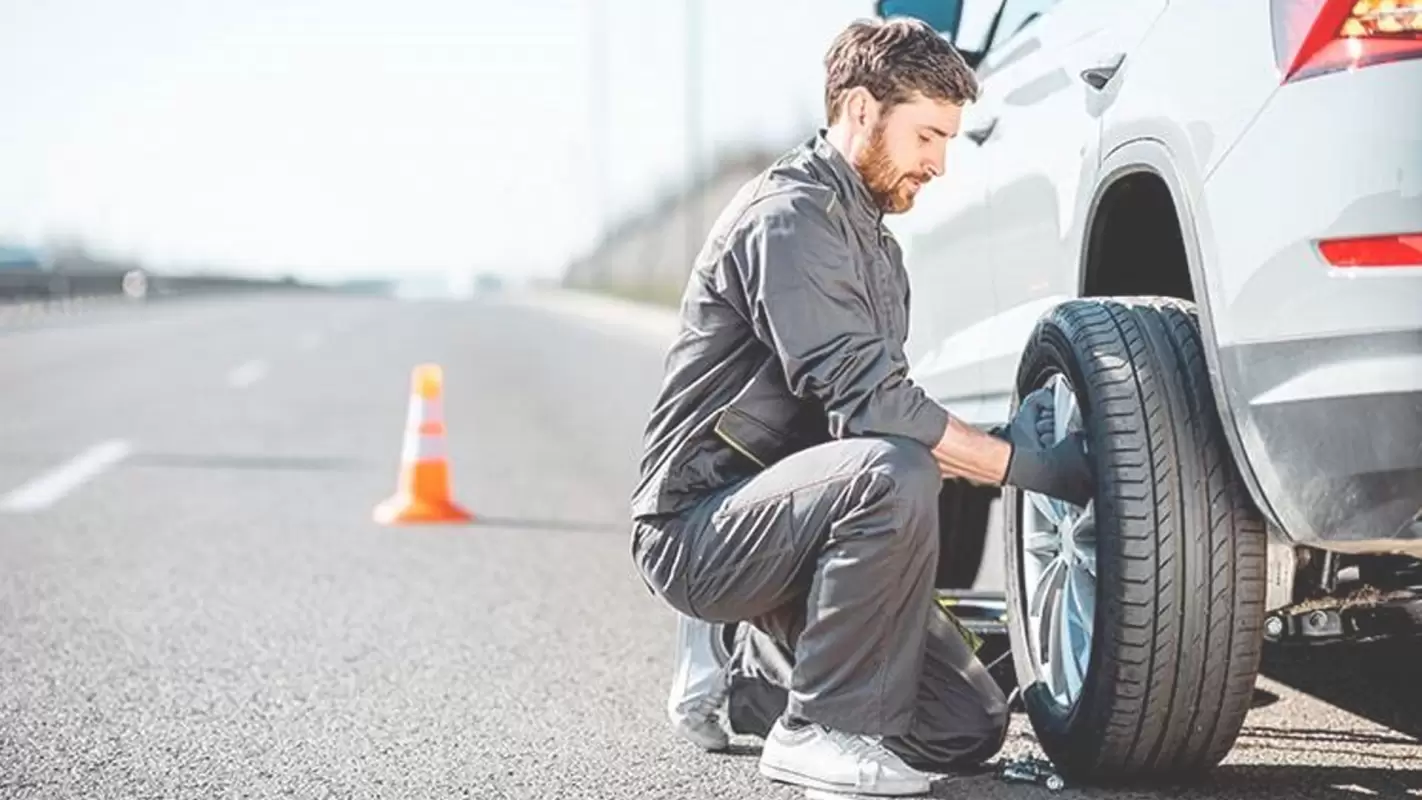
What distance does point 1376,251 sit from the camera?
302cm

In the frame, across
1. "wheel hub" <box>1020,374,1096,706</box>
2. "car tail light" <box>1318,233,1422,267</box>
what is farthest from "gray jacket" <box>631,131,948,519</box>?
"car tail light" <box>1318,233,1422,267</box>

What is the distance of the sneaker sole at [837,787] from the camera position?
3.68 meters

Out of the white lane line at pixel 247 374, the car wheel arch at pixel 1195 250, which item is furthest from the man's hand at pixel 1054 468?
the white lane line at pixel 247 374

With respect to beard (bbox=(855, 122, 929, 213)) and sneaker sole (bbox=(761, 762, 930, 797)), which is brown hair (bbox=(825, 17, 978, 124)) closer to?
beard (bbox=(855, 122, 929, 213))

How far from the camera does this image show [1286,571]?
3.64 metres

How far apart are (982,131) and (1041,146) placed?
1.70 ft

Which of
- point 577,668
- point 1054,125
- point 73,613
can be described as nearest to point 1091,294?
point 1054,125

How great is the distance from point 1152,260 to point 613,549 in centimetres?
398

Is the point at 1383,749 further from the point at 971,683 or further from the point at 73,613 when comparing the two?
the point at 73,613

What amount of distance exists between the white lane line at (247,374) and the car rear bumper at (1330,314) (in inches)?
585

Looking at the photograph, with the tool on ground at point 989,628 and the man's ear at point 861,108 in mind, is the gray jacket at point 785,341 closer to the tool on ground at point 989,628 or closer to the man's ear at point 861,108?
the man's ear at point 861,108

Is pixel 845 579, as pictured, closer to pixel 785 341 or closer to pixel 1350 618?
pixel 785 341

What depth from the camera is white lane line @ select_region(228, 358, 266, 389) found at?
17.8m

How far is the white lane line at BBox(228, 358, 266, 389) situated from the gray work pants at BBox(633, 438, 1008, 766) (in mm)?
13962
